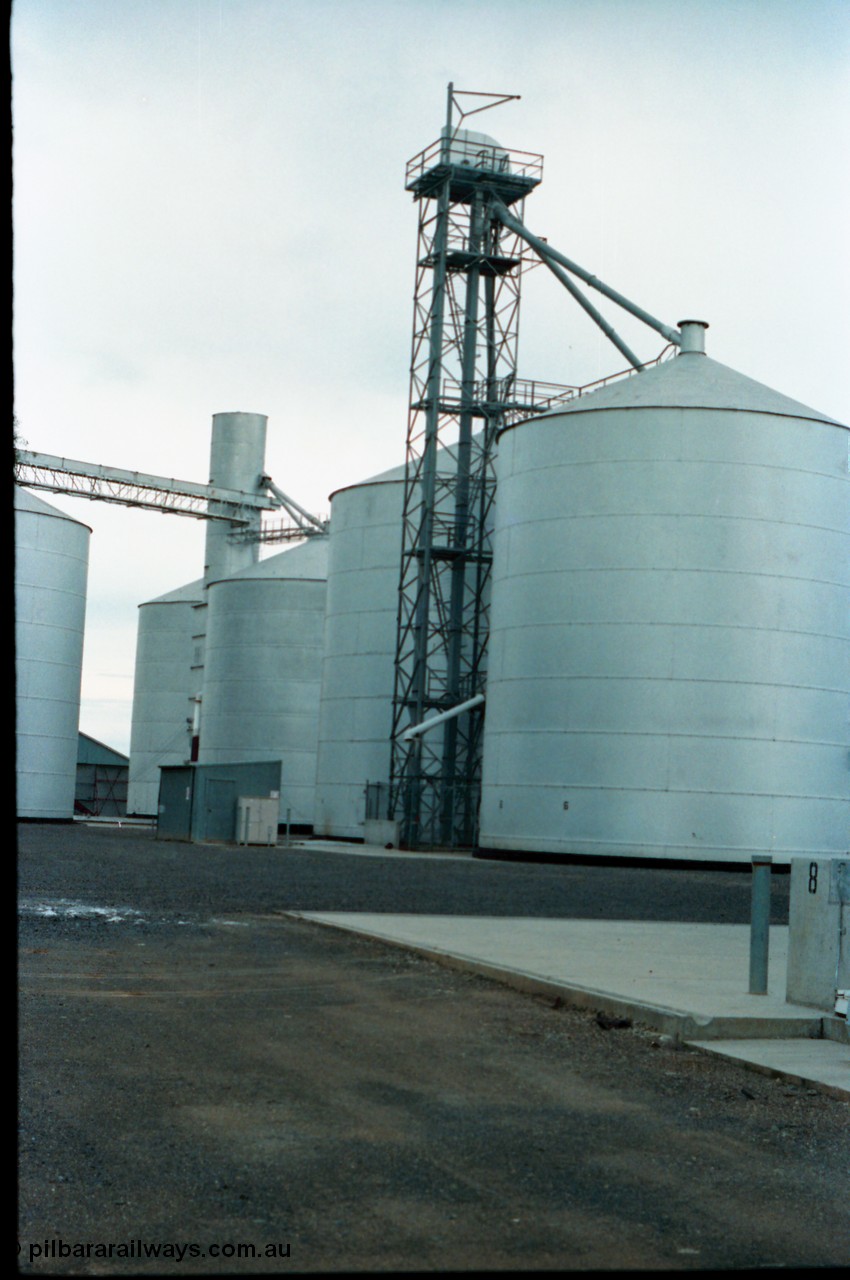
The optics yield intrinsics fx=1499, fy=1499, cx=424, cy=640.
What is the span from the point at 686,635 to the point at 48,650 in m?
23.5

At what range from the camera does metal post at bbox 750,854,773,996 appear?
10.1 meters

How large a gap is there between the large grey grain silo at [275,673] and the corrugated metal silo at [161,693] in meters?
11.1

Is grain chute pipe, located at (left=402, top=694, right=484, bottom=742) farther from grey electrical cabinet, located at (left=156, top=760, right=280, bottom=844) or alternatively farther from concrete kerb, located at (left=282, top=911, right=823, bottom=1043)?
concrete kerb, located at (left=282, top=911, right=823, bottom=1043)

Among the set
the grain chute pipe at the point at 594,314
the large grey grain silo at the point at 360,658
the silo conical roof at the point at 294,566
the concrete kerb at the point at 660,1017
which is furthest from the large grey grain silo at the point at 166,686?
the concrete kerb at the point at 660,1017

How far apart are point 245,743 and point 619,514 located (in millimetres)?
23691

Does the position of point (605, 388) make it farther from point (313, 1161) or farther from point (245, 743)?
point (313, 1161)

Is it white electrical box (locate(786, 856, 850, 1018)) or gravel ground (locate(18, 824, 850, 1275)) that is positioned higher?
white electrical box (locate(786, 856, 850, 1018))

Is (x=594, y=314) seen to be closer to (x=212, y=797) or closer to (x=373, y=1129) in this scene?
(x=212, y=797)

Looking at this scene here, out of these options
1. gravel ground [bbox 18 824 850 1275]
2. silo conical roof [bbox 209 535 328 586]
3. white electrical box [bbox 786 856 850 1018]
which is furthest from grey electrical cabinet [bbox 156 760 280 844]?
white electrical box [bbox 786 856 850 1018]

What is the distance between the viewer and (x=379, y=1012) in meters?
9.20

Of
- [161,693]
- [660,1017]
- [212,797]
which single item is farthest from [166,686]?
[660,1017]

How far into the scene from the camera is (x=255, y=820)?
36.7 metres

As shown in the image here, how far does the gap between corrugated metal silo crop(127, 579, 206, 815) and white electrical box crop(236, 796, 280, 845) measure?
98.9ft

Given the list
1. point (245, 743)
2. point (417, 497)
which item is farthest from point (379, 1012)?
point (245, 743)
